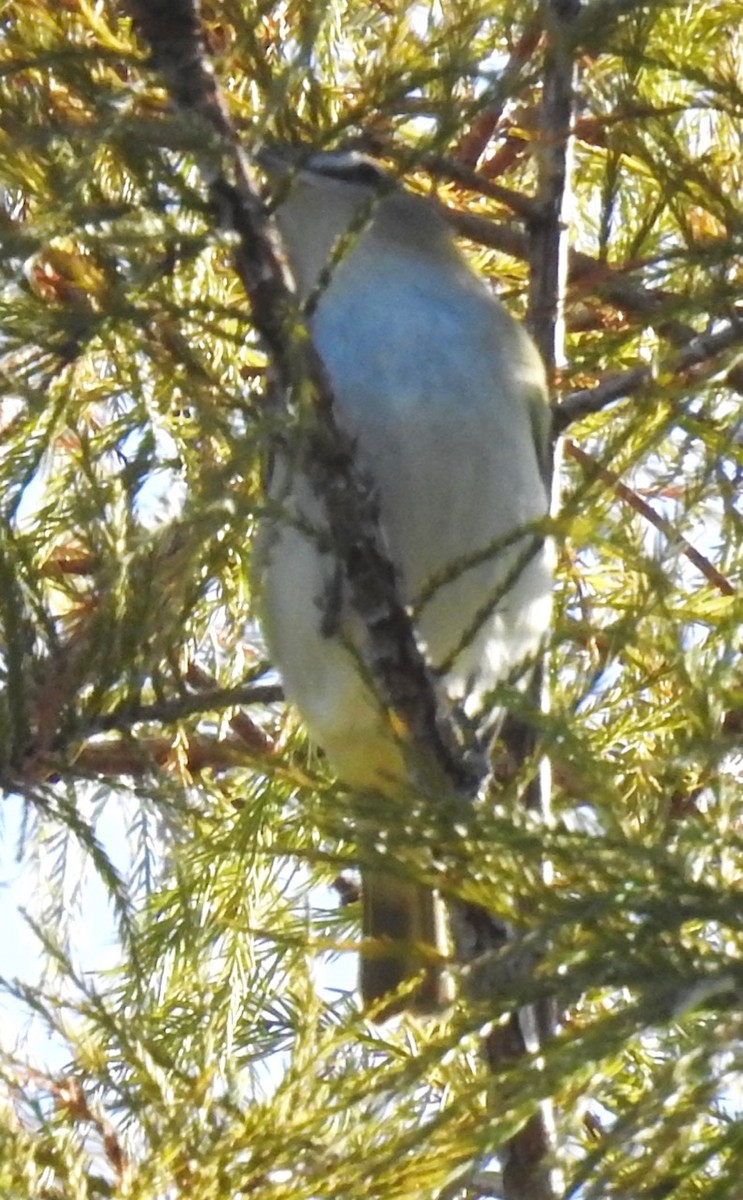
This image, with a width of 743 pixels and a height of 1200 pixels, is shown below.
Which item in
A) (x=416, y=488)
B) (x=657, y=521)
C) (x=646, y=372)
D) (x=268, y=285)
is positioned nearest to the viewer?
(x=268, y=285)

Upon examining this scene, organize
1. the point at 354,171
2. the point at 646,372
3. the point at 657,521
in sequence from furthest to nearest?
the point at 354,171 < the point at 657,521 < the point at 646,372

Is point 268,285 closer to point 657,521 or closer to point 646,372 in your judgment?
point 646,372

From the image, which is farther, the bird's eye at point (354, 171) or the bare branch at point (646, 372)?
the bird's eye at point (354, 171)

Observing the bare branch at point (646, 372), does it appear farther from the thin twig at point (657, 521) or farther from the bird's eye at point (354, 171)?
the bird's eye at point (354, 171)

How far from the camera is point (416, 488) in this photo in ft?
6.98

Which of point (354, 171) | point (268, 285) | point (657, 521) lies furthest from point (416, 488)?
point (268, 285)

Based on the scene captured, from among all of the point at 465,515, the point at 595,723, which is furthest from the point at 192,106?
the point at 595,723

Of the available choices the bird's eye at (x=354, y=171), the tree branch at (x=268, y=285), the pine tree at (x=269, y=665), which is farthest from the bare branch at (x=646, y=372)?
the bird's eye at (x=354, y=171)

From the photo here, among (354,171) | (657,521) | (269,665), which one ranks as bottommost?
(657,521)

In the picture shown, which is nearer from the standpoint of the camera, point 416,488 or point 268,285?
point 268,285

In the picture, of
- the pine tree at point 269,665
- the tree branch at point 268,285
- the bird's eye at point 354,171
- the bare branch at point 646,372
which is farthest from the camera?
the bird's eye at point 354,171

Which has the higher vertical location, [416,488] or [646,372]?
[416,488]

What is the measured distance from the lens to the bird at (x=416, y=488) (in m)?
2.13

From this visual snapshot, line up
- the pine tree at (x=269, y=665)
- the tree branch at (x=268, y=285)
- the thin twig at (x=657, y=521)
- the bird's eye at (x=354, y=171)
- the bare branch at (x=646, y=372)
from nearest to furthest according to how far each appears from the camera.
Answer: the pine tree at (x=269, y=665) < the tree branch at (x=268, y=285) < the bare branch at (x=646, y=372) < the thin twig at (x=657, y=521) < the bird's eye at (x=354, y=171)
